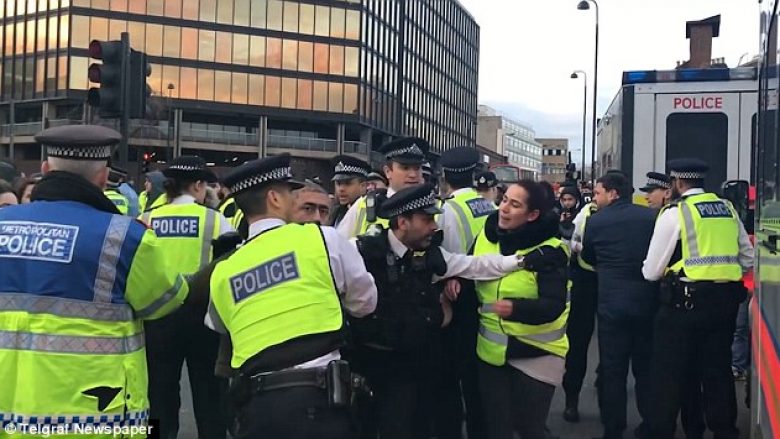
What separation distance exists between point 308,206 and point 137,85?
4.44 metres

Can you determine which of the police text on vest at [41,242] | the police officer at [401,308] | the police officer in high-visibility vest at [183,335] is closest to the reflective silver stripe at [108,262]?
the police text on vest at [41,242]

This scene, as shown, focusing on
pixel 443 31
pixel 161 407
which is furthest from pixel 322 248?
pixel 443 31

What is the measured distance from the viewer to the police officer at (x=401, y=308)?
12.9 ft

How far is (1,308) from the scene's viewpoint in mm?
2867

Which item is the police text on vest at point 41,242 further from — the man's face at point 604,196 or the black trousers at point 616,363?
the man's face at point 604,196

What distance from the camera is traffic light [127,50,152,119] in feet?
24.1

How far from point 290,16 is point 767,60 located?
62874mm

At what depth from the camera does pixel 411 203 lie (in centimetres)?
405

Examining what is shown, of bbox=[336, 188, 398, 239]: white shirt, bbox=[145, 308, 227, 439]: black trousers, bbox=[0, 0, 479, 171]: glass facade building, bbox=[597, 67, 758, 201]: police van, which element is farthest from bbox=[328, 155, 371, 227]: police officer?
bbox=[0, 0, 479, 171]: glass facade building

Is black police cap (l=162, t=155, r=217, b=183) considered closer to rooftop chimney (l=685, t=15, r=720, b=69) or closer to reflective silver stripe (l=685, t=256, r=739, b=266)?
reflective silver stripe (l=685, t=256, r=739, b=266)

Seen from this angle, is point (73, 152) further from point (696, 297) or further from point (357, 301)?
point (696, 297)

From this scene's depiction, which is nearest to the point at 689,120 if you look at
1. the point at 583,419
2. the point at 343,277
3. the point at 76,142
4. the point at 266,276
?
the point at 583,419

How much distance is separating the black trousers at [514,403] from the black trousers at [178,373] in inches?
71.5

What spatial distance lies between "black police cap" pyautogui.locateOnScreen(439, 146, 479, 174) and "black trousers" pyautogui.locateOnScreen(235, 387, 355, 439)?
317 cm
